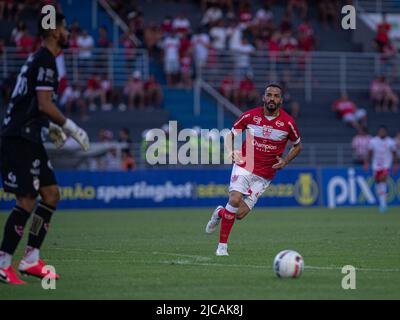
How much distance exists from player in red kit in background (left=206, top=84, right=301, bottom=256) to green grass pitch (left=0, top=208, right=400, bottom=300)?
84 centimetres

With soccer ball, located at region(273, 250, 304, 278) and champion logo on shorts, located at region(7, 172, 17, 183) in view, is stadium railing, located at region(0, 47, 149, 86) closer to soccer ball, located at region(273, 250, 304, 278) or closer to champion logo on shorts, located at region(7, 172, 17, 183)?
champion logo on shorts, located at region(7, 172, 17, 183)

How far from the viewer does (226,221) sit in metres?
14.9

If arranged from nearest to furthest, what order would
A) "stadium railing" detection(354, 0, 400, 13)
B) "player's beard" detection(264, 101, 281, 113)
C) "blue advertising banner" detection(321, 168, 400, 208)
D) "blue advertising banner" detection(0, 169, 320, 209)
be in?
1. "player's beard" detection(264, 101, 281, 113)
2. "blue advertising banner" detection(0, 169, 320, 209)
3. "blue advertising banner" detection(321, 168, 400, 208)
4. "stadium railing" detection(354, 0, 400, 13)

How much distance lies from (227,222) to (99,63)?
22.0 metres

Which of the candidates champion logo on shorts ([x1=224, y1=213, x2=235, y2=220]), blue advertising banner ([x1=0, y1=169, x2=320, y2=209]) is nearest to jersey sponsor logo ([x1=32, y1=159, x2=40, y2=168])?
champion logo on shorts ([x1=224, y1=213, x2=235, y2=220])

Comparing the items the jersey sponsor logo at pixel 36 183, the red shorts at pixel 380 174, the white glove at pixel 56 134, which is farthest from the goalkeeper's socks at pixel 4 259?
the red shorts at pixel 380 174

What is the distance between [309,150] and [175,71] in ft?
19.9

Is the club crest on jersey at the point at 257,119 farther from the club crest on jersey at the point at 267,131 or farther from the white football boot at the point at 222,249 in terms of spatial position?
the white football boot at the point at 222,249

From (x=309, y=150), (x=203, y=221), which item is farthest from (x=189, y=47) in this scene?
(x=203, y=221)

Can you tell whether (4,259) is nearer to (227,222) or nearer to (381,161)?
(227,222)

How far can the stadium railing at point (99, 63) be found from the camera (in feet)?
113

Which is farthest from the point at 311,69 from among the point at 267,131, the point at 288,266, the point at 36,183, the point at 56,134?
the point at 36,183

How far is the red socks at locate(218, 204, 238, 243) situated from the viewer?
48.0ft

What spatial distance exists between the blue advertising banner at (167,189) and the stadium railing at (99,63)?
552 cm
